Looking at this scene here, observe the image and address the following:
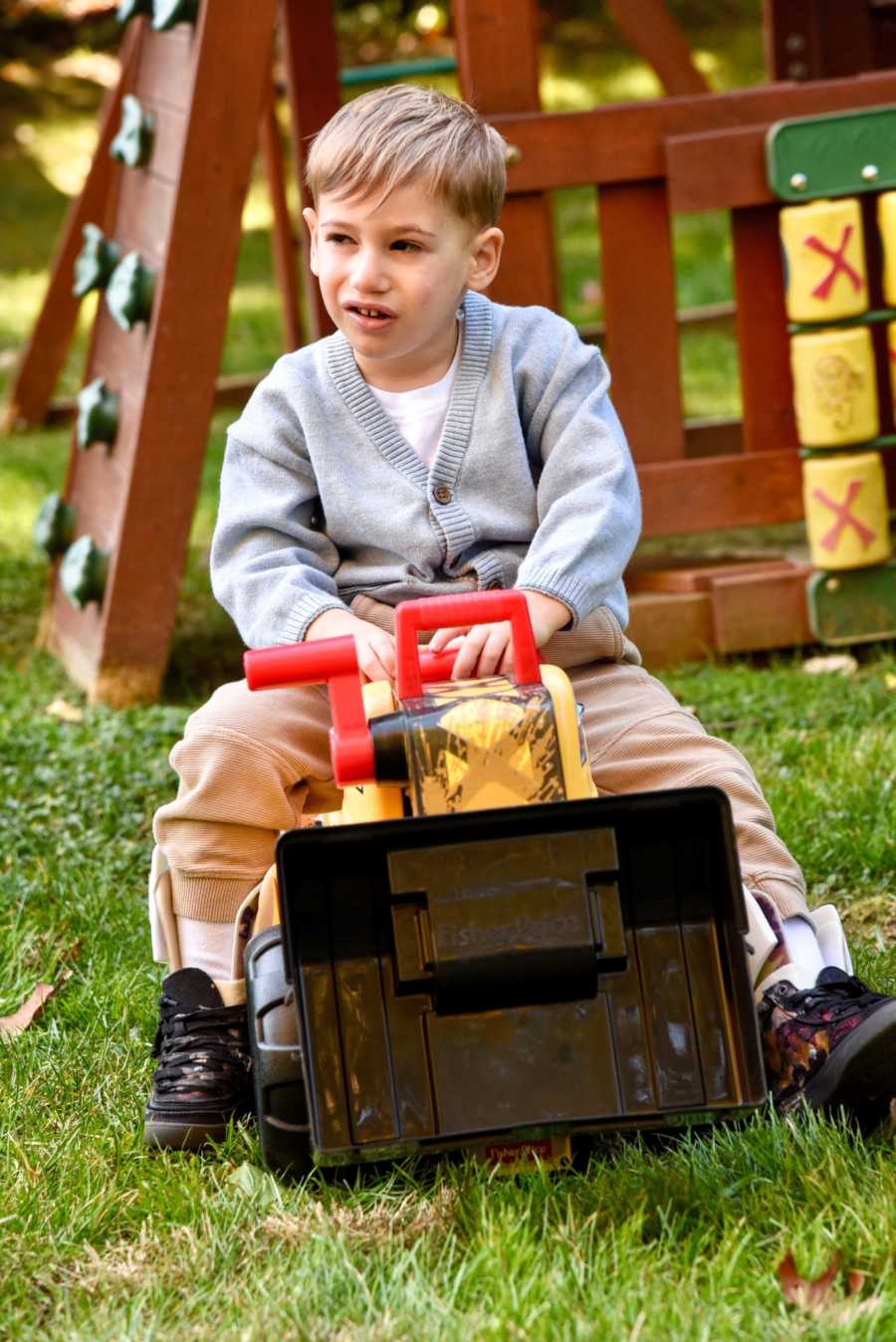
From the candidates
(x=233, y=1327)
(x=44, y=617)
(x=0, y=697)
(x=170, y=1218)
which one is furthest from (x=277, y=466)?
(x=44, y=617)

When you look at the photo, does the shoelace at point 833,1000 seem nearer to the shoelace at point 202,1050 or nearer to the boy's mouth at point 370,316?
the shoelace at point 202,1050

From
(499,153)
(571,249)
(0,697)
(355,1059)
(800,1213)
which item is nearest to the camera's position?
(800,1213)

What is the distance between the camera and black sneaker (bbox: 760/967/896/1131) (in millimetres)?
2068

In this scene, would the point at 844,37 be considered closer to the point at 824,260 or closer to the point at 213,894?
the point at 824,260

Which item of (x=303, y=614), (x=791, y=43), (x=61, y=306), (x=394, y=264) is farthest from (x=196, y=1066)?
(x=61, y=306)

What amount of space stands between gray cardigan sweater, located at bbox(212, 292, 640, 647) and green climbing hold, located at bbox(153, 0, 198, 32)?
1.80 meters

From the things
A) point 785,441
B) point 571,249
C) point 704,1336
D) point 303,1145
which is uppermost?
point 571,249

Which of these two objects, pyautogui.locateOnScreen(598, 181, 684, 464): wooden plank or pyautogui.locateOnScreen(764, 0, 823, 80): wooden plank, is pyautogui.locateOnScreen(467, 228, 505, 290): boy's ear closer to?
pyautogui.locateOnScreen(598, 181, 684, 464): wooden plank

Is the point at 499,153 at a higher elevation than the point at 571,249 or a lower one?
lower

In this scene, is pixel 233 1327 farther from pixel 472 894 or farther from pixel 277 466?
pixel 277 466

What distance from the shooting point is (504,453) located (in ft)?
8.71

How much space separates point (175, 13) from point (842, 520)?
198 cm

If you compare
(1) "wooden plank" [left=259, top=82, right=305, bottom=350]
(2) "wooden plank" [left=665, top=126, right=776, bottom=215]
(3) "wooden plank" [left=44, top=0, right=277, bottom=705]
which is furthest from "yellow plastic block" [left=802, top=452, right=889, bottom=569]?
(1) "wooden plank" [left=259, top=82, right=305, bottom=350]

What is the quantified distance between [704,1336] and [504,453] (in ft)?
4.45
